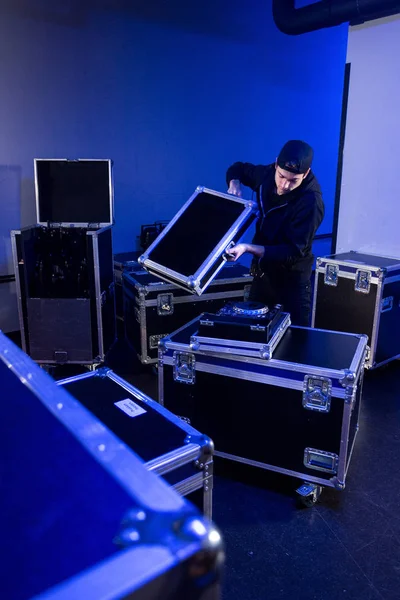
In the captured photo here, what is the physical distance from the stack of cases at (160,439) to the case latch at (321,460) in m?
0.66

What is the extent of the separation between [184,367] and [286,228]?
853 millimetres

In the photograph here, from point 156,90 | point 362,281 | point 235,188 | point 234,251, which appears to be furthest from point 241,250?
point 156,90

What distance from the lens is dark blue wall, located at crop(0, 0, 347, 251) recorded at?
3.35 metres

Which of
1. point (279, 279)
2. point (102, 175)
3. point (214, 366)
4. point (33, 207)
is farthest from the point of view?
point (33, 207)

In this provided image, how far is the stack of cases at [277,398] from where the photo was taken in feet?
6.17

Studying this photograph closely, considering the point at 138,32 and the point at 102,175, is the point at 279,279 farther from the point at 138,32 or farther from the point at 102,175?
the point at 138,32

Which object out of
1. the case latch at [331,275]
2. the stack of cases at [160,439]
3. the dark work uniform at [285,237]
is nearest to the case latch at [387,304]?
the case latch at [331,275]

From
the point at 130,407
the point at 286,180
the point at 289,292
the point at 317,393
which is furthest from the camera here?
the point at 289,292

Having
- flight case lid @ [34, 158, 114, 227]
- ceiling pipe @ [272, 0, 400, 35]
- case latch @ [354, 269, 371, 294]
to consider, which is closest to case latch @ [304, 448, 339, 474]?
case latch @ [354, 269, 371, 294]

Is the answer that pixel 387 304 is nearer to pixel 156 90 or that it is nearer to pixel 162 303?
pixel 162 303

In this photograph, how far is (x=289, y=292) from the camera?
250 centimetres

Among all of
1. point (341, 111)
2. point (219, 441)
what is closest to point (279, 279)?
point (219, 441)

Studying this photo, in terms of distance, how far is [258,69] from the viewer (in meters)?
4.41

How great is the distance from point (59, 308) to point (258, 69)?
3.04 metres
